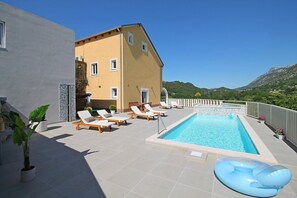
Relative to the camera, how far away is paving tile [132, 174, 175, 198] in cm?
294

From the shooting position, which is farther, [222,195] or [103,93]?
[103,93]

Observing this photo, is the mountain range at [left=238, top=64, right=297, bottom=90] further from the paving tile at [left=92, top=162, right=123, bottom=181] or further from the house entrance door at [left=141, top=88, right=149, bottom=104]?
the paving tile at [left=92, top=162, right=123, bottom=181]

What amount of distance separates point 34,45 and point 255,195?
37.1 ft

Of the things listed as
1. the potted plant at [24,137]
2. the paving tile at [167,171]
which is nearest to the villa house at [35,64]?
the potted plant at [24,137]

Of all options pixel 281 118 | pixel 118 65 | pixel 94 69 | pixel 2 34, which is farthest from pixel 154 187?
pixel 94 69

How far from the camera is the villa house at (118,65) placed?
→ 14.8m

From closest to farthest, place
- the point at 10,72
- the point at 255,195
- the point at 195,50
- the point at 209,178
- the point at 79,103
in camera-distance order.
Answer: the point at 255,195, the point at 209,178, the point at 10,72, the point at 79,103, the point at 195,50

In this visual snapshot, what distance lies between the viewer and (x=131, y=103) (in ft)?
51.8

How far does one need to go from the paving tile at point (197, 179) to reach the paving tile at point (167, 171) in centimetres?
13

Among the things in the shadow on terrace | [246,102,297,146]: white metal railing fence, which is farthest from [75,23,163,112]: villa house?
[246,102,297,146]: white metal railing fence

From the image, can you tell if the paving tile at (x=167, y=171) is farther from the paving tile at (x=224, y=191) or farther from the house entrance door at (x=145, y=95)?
the house entrance door at (x=145, y=95)

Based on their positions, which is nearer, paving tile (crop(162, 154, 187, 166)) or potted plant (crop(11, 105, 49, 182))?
potted plant (crop(11, 105, 49, 182))

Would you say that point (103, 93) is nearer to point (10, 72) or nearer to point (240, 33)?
point (10, 72)

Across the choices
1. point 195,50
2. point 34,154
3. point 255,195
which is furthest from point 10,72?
point 195,50
